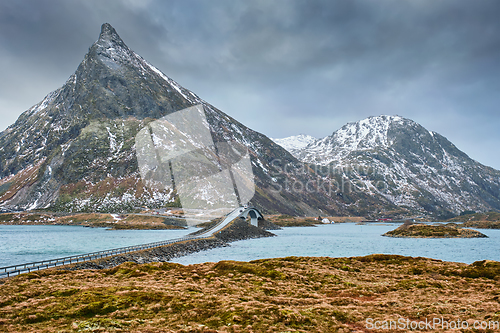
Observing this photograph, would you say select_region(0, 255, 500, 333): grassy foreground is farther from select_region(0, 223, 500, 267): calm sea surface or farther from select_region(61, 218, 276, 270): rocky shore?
select_region(0, 223, 500, 267): calm sea surface

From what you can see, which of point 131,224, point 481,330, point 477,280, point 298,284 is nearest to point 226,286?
point 298,284

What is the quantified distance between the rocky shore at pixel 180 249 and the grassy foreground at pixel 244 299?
15393 mm

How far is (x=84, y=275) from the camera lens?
36.4m

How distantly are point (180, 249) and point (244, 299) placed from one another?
205ft

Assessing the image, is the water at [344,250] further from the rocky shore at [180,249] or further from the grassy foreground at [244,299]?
the grassy foreground at [244,299]

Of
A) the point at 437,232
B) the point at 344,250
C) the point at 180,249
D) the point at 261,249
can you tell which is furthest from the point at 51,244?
the point at 437,232

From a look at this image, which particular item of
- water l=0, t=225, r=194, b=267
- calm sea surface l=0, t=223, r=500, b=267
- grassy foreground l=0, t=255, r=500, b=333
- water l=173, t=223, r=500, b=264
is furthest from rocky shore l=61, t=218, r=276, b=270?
water l=0, t=225, r=194, b=267

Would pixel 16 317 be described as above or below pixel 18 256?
above

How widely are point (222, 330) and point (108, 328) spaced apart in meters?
6.13

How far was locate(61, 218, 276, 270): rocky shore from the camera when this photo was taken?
174 feet

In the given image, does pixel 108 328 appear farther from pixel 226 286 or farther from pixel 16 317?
pixel 226 286

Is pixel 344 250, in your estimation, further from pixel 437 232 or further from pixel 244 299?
pixel 437 232

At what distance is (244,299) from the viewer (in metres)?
24.5

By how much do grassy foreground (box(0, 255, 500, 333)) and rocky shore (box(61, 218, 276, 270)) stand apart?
1539 cm
